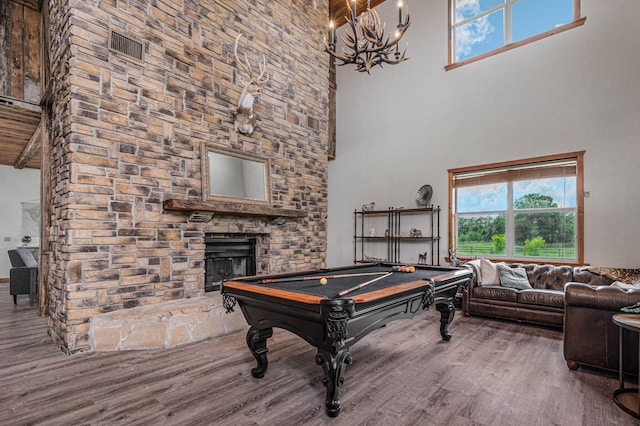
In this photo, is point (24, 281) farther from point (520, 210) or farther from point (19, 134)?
point (520, 210)

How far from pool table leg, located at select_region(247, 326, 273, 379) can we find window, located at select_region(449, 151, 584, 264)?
4.17 metres

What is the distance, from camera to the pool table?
5.85 feet

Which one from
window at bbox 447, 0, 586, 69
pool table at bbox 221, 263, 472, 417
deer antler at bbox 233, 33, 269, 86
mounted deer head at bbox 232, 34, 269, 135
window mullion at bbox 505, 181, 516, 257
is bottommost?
pool table at bbox 221, 263, 472, 417

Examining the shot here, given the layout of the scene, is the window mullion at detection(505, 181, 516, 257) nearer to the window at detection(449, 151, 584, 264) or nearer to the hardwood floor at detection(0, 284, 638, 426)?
the window at detection(449, 151, 584, 264)

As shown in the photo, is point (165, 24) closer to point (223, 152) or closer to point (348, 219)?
point (223, 152)

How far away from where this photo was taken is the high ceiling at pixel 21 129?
4.19m

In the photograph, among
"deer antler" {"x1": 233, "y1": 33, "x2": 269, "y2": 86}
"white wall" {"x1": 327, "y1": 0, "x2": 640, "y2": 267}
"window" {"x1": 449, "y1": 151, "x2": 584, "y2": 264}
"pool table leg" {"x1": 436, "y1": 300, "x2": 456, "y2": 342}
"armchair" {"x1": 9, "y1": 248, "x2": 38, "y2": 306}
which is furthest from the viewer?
"armchair" {"x1": 9, "y1": 248, "x2": 38, "y2": 306}

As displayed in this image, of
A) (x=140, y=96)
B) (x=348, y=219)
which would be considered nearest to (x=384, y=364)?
(x=140, y=96)

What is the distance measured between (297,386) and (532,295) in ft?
10.9

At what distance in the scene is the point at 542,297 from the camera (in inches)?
156

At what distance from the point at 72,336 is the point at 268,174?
2.84m

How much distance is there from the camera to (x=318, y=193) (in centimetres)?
555

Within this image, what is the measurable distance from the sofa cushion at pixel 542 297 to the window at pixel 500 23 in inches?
150

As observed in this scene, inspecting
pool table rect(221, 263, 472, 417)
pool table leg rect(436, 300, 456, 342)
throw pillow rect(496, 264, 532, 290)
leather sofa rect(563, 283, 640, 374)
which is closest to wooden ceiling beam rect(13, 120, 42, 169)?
pool table rect(221, 263, 472, 417)
